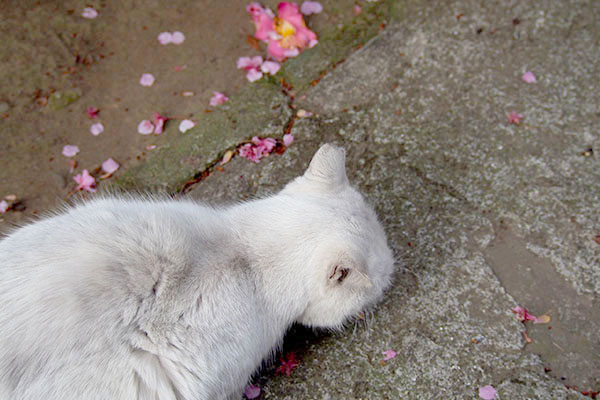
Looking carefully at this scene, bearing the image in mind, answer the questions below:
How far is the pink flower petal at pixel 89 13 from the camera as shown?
3.94 metres

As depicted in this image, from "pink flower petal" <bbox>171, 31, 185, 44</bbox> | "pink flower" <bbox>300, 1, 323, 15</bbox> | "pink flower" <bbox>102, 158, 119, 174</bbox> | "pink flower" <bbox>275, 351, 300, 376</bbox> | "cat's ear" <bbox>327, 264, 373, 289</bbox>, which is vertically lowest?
"pink flower" <bbox>275, 351, 300, 376</bbox>

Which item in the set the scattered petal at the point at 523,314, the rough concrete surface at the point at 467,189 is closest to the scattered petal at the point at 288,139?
the rough concrete surface at the point at 467,189

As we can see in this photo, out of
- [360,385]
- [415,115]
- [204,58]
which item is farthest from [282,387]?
[204,58]

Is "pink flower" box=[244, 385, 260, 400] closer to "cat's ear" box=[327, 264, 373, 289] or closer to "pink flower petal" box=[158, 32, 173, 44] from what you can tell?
"cat's ear" box=[327, 264, 373, 289]

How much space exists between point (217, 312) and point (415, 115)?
2072 millimetres

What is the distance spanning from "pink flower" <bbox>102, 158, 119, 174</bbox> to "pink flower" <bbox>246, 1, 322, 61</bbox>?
1.49 meters

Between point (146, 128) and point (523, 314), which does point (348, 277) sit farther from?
point (146, 128)

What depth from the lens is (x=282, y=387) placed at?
7.63 feet

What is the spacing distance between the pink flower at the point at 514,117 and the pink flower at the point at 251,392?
240 centimetres

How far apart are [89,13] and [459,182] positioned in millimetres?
3339

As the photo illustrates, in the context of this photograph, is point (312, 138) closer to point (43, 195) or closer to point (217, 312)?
point (217, 312)

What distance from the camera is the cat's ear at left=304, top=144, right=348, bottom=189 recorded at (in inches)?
88.6

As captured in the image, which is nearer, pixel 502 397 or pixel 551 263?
pixel 502 397

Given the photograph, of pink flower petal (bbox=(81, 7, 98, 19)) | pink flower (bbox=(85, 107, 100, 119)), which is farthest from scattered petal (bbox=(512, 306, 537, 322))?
pink flower petal (bbox=(81, 7, 98, 19))
